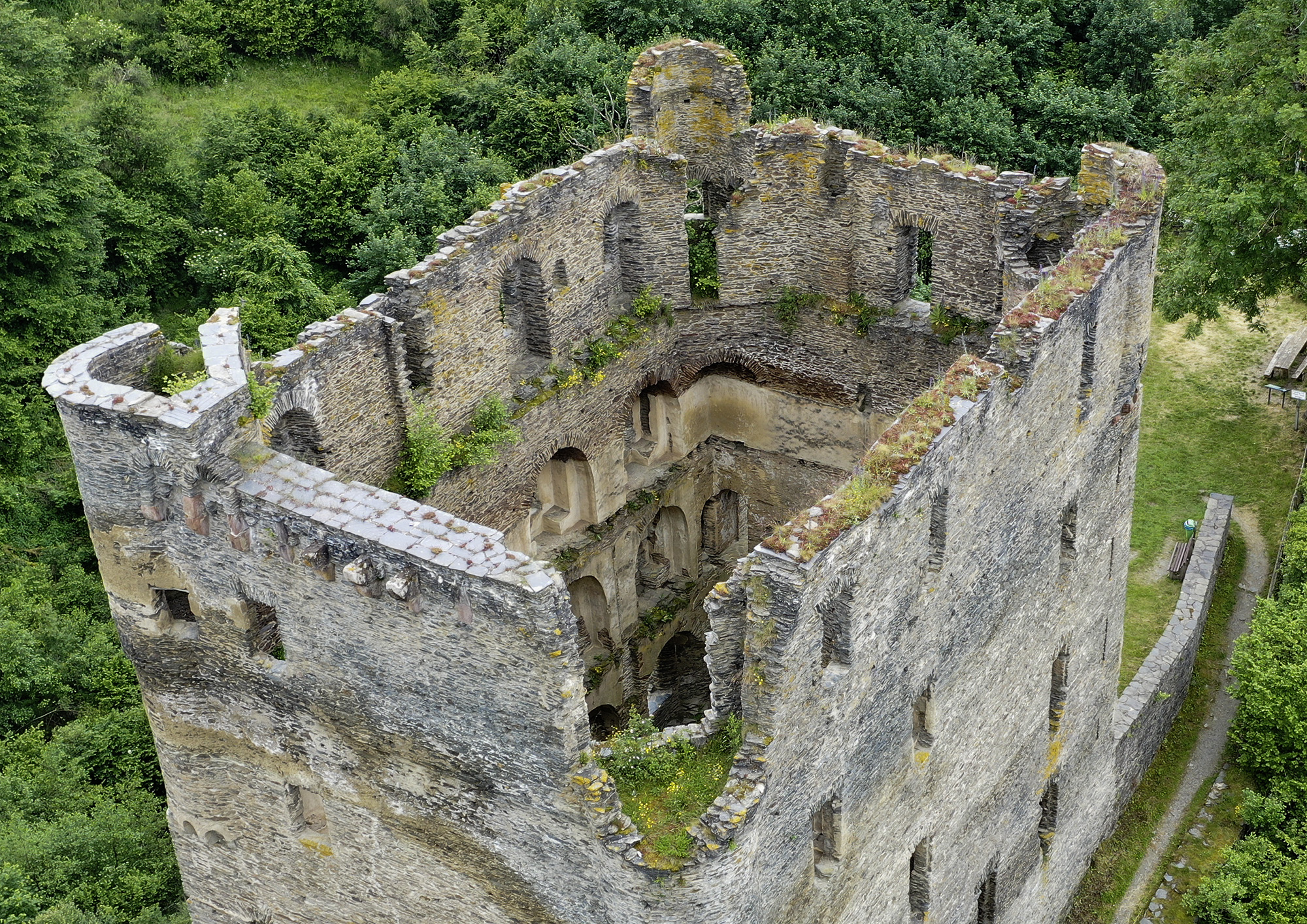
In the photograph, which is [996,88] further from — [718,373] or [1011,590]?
[1011,590]

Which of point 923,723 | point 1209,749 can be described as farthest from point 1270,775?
point 923,723

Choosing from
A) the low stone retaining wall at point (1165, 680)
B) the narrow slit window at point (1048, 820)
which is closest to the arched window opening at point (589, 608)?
the narrow slit window at point (1048, 820)

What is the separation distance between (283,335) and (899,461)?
72.2ft

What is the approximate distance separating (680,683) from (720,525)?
10.5 ft

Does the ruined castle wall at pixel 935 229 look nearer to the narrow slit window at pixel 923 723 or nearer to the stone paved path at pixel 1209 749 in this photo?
the narrow slit window at pixel 923 723

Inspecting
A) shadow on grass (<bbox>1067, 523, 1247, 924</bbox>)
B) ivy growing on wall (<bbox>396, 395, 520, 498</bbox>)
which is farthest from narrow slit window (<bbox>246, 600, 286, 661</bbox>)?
shadow on grass (<bbox>1067, 523, 1247, 924</bbox>)

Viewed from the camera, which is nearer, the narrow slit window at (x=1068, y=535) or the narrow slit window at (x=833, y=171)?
the narrow slit window at (x=1068, y=535)

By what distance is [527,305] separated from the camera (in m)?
26.3

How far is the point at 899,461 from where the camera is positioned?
1945cm

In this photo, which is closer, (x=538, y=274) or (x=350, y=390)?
(x=350, y=390)

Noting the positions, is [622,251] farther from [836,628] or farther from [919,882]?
[919,882]

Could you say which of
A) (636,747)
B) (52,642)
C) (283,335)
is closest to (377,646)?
(636,747)

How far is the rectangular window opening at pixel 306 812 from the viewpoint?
21.7 metres

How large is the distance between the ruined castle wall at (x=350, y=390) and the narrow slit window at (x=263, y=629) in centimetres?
246
